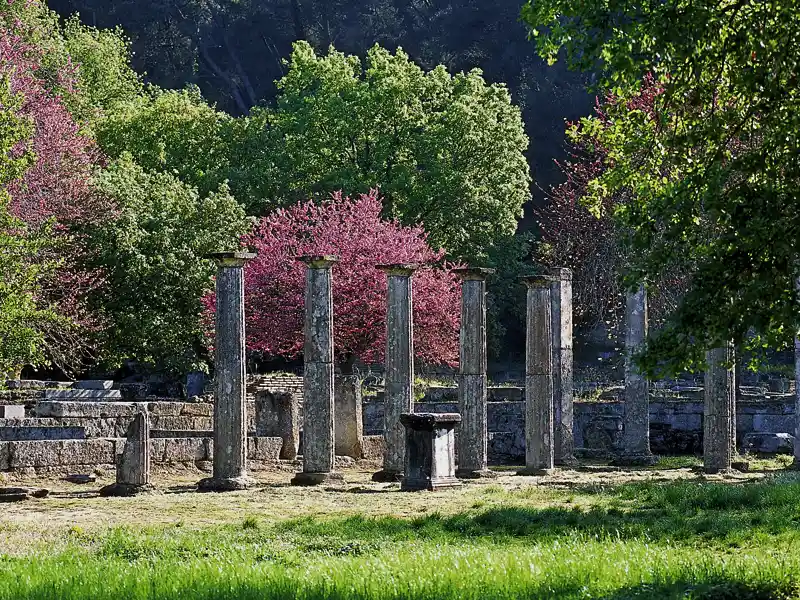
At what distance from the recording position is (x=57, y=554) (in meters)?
14.1

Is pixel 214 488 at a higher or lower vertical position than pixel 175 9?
lower

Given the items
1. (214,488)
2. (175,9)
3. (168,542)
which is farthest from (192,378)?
(175,9)

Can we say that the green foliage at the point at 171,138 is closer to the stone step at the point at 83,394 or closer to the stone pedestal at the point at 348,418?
the stone step at the point at 83,394

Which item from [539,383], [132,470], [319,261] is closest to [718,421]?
[539,383]

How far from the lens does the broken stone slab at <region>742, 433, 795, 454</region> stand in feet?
112

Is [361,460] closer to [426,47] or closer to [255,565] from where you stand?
[255,565]

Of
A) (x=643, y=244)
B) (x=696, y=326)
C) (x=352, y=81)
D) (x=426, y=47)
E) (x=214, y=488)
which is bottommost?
(x=214, y=488)

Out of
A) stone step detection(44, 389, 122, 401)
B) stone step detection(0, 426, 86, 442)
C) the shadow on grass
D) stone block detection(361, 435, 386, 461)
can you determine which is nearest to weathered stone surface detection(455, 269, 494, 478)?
stone block detection(361, 435, 386, 461)

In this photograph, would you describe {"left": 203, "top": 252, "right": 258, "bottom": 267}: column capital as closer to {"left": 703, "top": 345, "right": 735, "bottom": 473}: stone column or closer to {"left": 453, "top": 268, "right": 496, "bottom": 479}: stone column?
{"left": 453, "top": 268, "right": 496, "bottom": 479}: stone column

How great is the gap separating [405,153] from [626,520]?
34.9m

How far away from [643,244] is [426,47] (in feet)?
200

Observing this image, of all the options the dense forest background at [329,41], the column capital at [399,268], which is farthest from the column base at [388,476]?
the dense forest background at [329,41]

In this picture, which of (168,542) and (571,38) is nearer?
(571,38)

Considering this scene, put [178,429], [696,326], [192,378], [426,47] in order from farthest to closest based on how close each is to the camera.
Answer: [426,47] < [192,378] < [178,429] < [696,326]
